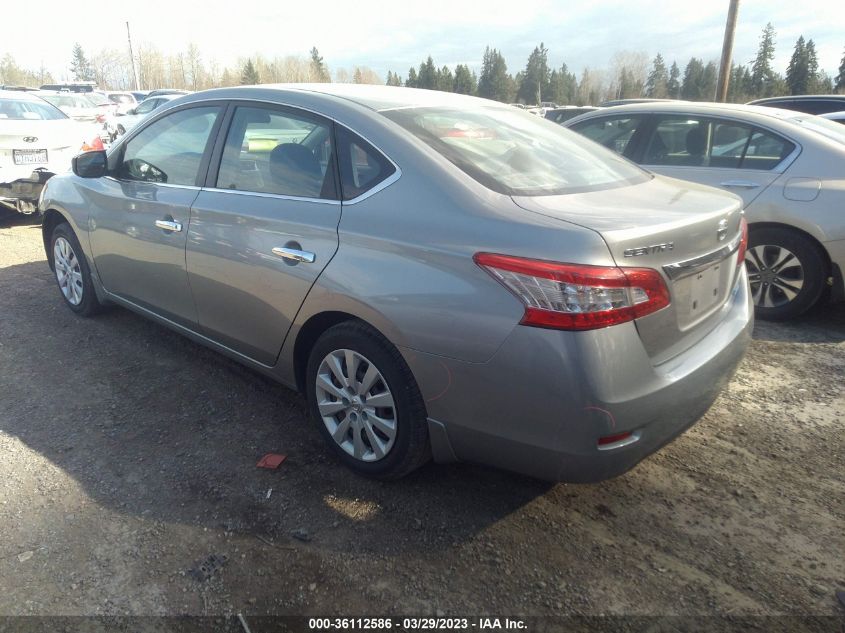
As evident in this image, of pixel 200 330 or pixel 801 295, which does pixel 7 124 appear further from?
pixel 801 295

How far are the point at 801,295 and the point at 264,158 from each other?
12.8 feet

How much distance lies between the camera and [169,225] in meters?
3.60

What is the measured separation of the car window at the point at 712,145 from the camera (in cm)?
493

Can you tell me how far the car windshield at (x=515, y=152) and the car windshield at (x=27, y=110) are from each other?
7634 millimetres

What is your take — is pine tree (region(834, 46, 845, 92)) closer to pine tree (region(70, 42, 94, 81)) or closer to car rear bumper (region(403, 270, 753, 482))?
car rear bumper (region(403, 270, 753, 482))

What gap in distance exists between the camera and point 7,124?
7.75 m

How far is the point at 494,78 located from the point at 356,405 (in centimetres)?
7716

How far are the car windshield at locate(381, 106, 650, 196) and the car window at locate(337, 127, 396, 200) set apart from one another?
0.64ft

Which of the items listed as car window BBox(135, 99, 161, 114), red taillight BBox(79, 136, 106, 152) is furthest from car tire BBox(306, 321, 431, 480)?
car window BBox(135, 99, 161, 114)

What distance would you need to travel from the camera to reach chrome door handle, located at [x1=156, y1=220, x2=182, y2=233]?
139 inches

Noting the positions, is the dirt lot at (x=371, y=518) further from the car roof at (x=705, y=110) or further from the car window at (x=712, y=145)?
the car roof at (x=705, y=110)

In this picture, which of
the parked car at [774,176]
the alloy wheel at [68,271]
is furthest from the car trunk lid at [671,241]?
the alloy wheel at [68,271]

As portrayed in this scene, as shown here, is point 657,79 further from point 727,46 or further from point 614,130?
point 614,130

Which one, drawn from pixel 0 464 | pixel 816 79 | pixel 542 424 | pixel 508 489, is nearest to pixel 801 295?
pixel 508 489
